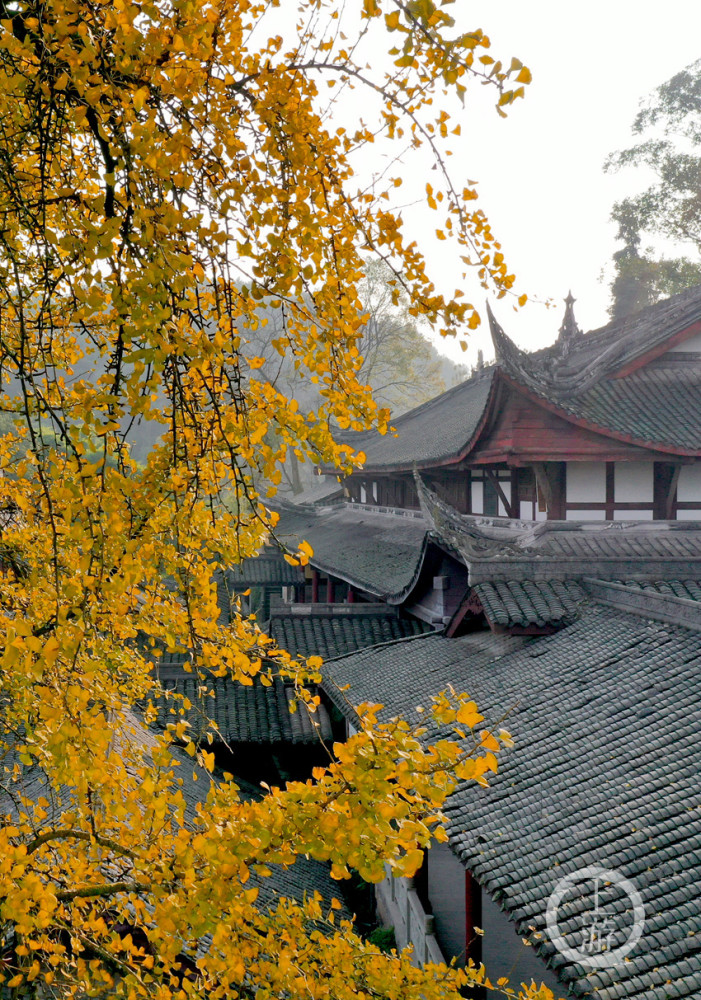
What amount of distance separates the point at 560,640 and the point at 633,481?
4.56m

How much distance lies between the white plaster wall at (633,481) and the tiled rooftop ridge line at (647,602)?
2.97 m

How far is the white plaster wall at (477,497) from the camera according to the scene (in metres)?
15.5

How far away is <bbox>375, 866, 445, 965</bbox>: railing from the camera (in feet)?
24.3

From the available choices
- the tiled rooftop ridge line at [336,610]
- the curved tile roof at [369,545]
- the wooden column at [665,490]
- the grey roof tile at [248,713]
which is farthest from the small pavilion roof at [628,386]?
the grey roof tile at [248,713]

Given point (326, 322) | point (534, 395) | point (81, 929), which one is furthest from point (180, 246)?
point (534, 395)

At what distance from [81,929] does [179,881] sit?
1.17 meters

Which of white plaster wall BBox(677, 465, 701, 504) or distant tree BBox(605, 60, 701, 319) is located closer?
white plaster wall BBox(677, 465, 701, 504)

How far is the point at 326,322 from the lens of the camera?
2.79 m

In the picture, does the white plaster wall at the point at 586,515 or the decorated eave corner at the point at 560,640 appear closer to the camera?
the decorated eave corner at the point at 560,640

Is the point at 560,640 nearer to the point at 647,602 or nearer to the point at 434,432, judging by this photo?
the point at 647,602

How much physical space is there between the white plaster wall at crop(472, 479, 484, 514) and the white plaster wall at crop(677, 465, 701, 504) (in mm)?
3949

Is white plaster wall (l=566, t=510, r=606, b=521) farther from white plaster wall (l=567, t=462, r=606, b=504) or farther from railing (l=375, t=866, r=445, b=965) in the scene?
railing (l=375, t=866, r=445, b=965)

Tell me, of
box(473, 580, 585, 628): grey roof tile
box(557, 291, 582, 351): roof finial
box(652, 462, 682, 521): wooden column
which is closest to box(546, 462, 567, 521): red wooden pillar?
box(652, 462, 682, 521): wooden column
